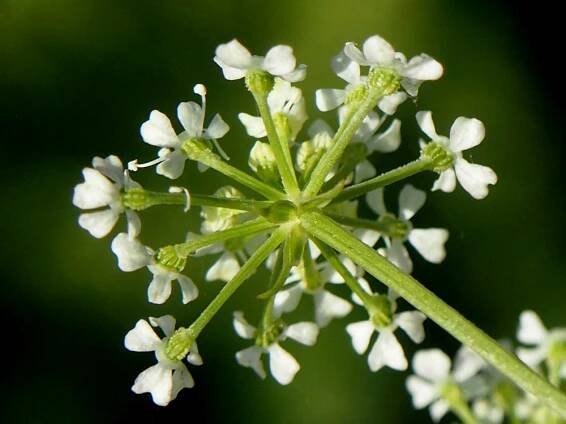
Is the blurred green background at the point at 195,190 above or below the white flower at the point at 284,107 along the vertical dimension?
below

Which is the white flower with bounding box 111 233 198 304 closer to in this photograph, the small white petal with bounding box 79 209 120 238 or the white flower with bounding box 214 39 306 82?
the small white petal with bounding box 79 209 120 238

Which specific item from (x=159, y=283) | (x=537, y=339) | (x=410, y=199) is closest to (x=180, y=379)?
(x=159, y=283)

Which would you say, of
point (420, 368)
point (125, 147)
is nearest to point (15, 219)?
point (125, 147)

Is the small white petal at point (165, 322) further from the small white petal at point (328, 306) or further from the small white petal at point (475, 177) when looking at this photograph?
the small white petal at point (475, 177)

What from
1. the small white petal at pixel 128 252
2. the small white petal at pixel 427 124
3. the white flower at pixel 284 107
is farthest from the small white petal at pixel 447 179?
the small white petal at pixel 128 252

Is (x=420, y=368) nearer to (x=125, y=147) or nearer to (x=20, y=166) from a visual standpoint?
(x=125, y=147)

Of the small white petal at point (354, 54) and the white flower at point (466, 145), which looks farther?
the white flower at point (466, 145)
